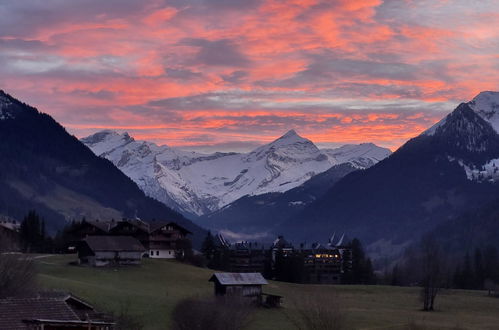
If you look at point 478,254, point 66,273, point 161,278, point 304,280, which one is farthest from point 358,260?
point 66,273

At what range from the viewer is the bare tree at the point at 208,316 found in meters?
73.4

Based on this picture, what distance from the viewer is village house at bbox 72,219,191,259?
A: 6678 inches

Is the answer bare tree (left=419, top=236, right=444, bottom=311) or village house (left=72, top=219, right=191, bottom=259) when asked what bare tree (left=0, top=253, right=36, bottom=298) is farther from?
village house (left=72, top=219, right=191, bottom=259)

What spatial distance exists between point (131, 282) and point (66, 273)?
925 cm

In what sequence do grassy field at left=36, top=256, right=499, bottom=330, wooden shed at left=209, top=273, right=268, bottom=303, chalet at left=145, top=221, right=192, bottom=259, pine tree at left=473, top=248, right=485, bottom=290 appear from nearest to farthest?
Result: grassy field at left=36, top=256, right=499, bottom=330 → wooden shed at left=209, top=273, right=268, bottom=303 → chalet at left=145, top=221, right=192, bottom=259 → pine tree at left=473, top=248, right=485, bottom=290

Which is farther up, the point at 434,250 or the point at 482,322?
the point at 434,250

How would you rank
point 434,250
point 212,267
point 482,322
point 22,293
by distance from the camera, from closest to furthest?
point 22,293, point 482,322, point 434,250, point 212,267

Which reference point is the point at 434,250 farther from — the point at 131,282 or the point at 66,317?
the point at 66,317

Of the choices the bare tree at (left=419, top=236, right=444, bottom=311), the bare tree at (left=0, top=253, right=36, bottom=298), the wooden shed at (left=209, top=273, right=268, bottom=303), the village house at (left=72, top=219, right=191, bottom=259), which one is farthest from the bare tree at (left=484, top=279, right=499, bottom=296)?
the bare tree at (left=0, top=253, right=36, bottom=298)

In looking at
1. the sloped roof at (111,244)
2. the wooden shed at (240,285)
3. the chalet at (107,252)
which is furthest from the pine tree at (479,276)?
the wooden shed at (240,285)

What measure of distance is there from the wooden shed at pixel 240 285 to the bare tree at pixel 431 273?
26.6 m

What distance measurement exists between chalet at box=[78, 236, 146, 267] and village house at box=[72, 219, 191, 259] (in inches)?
972

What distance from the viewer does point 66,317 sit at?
4272 centimetres

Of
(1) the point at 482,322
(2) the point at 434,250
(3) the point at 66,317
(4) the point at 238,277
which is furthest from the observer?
(2) the point at 434,250
